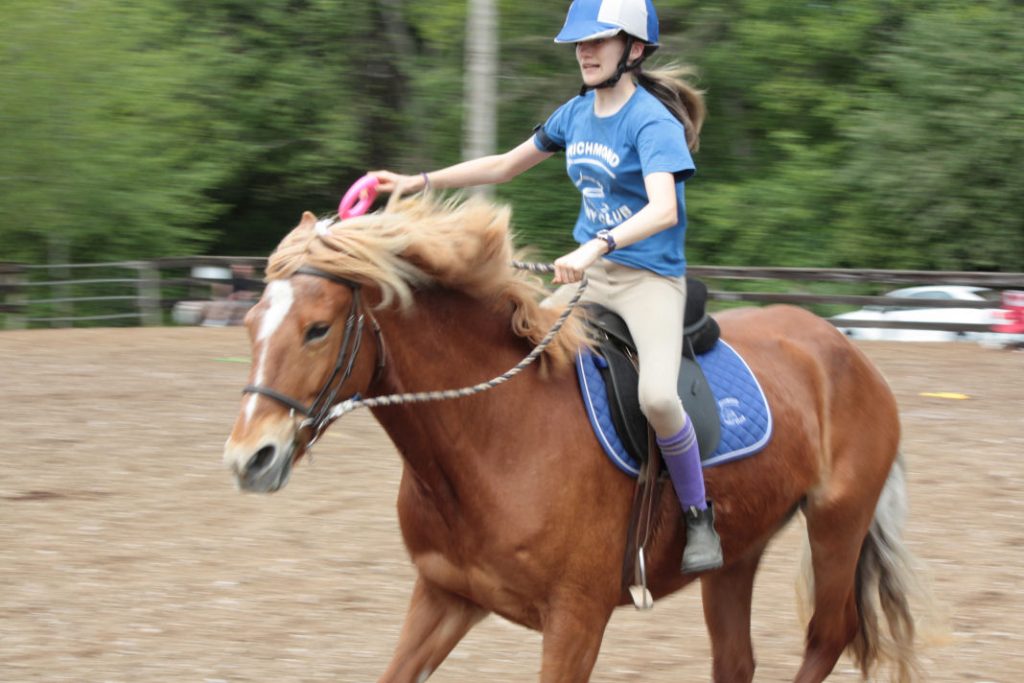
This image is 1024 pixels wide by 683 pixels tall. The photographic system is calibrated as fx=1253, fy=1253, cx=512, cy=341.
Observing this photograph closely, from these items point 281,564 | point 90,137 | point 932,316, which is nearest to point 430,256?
point 281,564

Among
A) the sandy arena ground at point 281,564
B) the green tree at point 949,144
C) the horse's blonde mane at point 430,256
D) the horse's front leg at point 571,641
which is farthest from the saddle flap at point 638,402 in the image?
the green tree at point 949,144

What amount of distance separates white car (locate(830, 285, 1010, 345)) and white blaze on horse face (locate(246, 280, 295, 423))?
608 inches

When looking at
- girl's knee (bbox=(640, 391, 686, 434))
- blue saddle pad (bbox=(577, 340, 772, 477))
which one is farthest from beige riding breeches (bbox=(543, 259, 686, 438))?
blue saddle pad (bbox=(577, 340, 772, 477))

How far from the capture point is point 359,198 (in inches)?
172

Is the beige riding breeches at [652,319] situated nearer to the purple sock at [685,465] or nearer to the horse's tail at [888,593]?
the purple sock at [685,465]

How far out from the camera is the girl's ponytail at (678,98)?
15.3 feet

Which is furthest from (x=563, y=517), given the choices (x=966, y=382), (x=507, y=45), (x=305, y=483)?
(x=507, y=45)

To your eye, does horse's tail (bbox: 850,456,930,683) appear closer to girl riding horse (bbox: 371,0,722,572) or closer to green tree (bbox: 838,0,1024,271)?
girl riding horse (bbox: 371,0,722,572)

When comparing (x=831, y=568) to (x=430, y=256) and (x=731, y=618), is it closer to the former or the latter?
(x=731, y=618)

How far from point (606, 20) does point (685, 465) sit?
5.23 ft

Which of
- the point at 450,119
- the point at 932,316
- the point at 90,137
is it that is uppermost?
the point at 932,316

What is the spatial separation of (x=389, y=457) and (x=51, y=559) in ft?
11.9

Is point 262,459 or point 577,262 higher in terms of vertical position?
point 577,262

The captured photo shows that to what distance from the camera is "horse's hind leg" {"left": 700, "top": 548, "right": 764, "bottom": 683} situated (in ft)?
17.4
